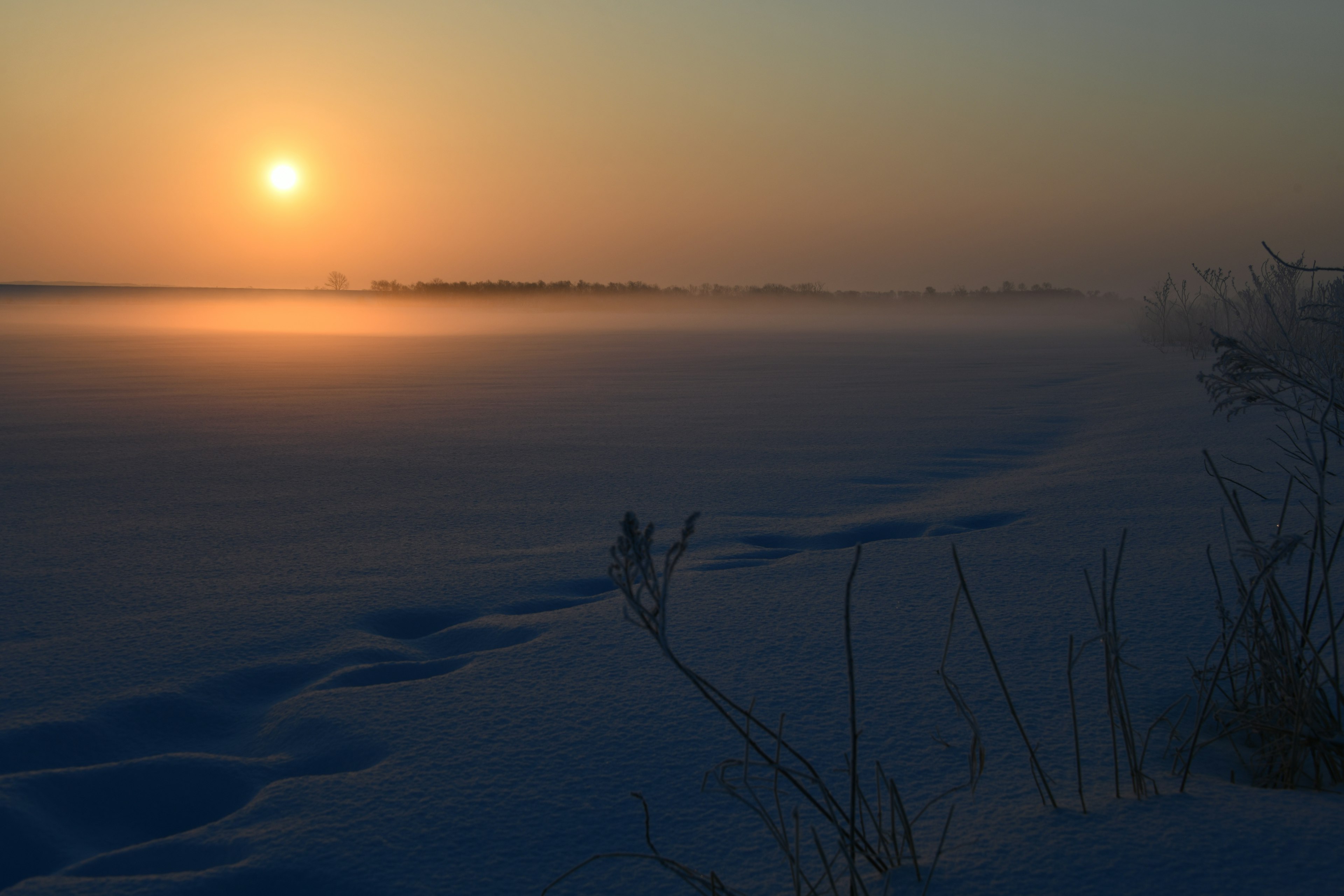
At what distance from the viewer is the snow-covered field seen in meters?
1.02

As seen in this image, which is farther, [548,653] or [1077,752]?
[548,653]

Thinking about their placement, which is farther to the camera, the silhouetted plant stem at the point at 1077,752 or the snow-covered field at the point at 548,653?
the snow-covered field at the point at 548,653

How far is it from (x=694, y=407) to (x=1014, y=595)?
4217 millimetres

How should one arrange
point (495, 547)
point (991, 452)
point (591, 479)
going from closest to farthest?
point (495, 547) → point (591, 479) → point (991, 452)

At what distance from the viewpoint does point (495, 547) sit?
2.57 metres

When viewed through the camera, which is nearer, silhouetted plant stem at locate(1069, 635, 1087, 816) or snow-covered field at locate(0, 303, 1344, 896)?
silhouetted plant stem at locate(1069, 635, 1087, 816)

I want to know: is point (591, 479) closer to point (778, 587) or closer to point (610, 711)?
point (778, 587)

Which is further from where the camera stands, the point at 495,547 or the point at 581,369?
the point at 581,369

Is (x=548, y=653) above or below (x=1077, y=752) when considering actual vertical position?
below

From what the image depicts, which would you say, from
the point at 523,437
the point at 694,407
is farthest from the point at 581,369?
the point at 523,437

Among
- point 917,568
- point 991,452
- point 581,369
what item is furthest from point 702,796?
point 581,369

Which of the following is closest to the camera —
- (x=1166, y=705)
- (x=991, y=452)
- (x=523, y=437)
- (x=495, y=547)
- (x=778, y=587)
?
(x=1166, y=705)

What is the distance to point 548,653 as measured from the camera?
171 centimetres

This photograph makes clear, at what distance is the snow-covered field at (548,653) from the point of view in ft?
3.36
